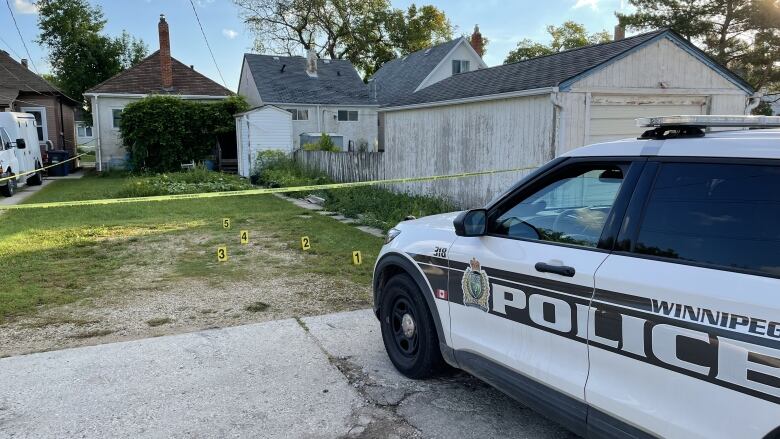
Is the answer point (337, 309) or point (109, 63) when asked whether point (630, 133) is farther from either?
point (109, 63)

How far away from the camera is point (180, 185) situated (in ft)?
57.3

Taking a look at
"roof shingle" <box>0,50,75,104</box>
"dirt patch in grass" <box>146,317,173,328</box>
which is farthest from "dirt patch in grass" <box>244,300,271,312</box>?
"roof shingle" <box>0,50,75,104</box>

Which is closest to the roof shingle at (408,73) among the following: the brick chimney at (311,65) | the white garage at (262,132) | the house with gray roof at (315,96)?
the house with gray roof at (315,96)

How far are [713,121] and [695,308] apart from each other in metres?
1.04

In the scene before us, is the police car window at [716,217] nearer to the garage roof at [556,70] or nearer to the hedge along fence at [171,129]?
the garage roof at [556,70]

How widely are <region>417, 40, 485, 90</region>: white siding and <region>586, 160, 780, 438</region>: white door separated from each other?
30111 millimetres

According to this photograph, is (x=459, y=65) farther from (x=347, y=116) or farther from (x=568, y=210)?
(x=568, y=210)

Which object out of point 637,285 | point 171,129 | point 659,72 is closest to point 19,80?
point 171,129

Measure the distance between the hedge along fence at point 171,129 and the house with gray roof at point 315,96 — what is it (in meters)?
→ 3.59

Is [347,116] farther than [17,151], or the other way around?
[347,116]

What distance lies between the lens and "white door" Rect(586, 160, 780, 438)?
6.60 feet

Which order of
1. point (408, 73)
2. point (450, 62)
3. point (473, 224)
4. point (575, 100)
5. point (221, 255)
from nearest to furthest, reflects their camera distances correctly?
point (473, 224) → point (221, 255) → point (575, 100) → point (450, 62) → point (408, 73)

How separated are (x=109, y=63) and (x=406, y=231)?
150 feet

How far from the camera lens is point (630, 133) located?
33.8ft
